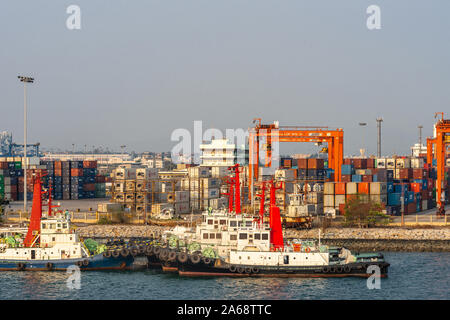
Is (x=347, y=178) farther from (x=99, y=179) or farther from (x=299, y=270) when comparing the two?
(x=99, y=179)

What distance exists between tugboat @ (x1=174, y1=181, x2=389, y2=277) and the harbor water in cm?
61

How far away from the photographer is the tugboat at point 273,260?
40.5m

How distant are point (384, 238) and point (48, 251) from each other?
26630 mm

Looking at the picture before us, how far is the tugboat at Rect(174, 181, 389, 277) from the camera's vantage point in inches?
1594

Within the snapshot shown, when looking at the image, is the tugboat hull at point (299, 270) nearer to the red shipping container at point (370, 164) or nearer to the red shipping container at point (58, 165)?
the red shipping container at point (370, 164)

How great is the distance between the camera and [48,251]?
141 feet

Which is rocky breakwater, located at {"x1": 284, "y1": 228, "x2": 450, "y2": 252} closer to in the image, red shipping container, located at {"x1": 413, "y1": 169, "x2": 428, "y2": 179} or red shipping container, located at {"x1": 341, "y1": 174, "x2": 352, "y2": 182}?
red shipping container, located at {"x1": 341, "y1": 174, "x2": 352, "y2": 182}

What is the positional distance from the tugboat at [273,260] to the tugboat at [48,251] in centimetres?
593

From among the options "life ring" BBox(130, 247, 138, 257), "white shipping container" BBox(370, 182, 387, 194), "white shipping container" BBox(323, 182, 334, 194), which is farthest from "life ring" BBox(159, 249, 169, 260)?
"white shipping container" BBox(370, 182, 387, 194)

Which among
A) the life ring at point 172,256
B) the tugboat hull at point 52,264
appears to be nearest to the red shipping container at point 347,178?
the life ring at point 172,256

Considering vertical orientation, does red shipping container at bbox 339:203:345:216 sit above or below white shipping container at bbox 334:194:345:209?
below

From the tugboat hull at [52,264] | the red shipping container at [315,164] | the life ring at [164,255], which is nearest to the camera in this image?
the tugboat hull at [52,264]
